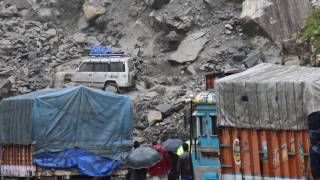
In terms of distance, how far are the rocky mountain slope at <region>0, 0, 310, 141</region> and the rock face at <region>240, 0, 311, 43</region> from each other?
5 centimetres

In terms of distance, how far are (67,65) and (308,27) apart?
1465 centimetres

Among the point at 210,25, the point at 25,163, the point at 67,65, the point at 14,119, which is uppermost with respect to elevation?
the point at 210,25

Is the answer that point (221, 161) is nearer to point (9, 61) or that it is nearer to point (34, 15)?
point (9, 61)

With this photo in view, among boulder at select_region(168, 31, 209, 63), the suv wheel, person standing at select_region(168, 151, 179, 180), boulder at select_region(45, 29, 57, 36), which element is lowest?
person standing at select_region(168, 151, 179, 180)

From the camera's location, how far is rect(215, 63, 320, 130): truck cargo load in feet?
27.2

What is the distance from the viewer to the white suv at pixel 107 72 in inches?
926

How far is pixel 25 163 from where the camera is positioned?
40.9ft

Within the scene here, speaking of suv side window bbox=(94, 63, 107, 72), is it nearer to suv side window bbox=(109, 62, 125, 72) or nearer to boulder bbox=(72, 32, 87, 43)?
suv side window bbox=(109, 62, 125, 72)

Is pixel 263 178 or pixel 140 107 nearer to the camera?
pixel 263 178

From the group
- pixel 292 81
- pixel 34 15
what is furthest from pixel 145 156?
pixel 34 15

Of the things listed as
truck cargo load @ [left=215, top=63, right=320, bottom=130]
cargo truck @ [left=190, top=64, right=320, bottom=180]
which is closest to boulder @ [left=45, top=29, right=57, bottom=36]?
cargo truck @ [left=190, top=64, right=320, bottom=180]

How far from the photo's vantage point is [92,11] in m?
32.5

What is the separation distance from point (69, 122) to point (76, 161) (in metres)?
1.02

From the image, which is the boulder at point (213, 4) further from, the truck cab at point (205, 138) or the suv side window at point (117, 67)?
the truck cab at point (205, 138)
